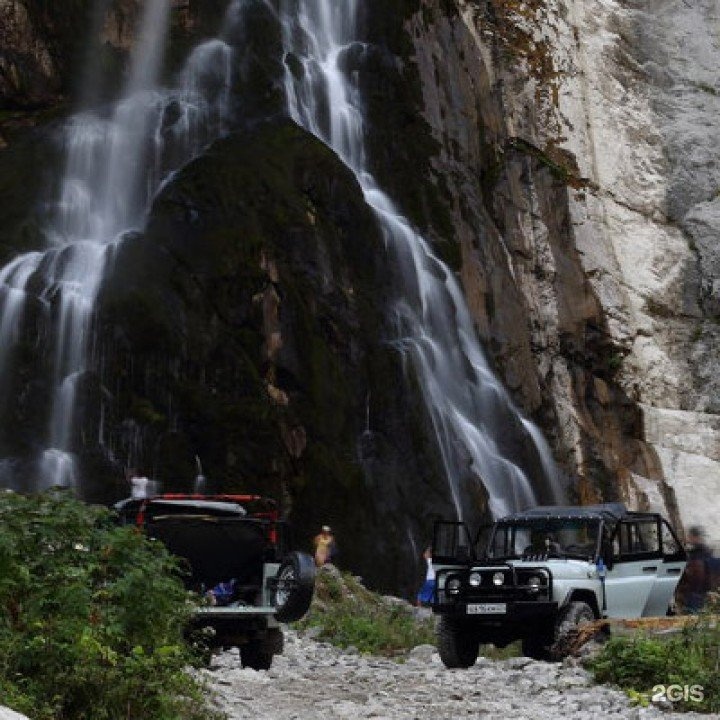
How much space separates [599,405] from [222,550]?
31.4 meters

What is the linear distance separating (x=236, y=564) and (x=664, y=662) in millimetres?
4280

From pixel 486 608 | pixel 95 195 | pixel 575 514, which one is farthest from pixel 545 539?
pixel 95 195

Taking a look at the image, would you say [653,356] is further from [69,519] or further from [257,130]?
[69,519]

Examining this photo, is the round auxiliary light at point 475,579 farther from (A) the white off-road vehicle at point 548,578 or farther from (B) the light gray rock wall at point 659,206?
(B) the light gray rock wall at point 659,206

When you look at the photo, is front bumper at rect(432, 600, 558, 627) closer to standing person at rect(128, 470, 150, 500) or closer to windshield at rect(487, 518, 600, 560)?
windshield at rect(487, 518, 600, 560)

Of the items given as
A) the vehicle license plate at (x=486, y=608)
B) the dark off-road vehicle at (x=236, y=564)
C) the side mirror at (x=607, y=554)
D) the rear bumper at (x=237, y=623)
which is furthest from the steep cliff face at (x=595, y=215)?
the rear bumper at (x=237, y=623)

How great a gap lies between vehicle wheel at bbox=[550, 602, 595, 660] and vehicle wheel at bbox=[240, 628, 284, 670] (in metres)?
2.94

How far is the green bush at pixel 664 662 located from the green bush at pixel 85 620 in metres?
4.32

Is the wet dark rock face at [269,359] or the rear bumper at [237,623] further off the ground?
the wet dark rock face at [269,359]

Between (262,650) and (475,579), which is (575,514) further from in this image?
(262,650)

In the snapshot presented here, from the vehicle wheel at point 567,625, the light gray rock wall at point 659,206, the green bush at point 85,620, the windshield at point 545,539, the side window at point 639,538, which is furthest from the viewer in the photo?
the light gray rock wall at point 659,206

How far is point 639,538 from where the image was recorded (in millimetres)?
15680

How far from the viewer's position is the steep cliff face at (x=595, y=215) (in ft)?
132

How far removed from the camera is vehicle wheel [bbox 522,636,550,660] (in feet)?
47.9
